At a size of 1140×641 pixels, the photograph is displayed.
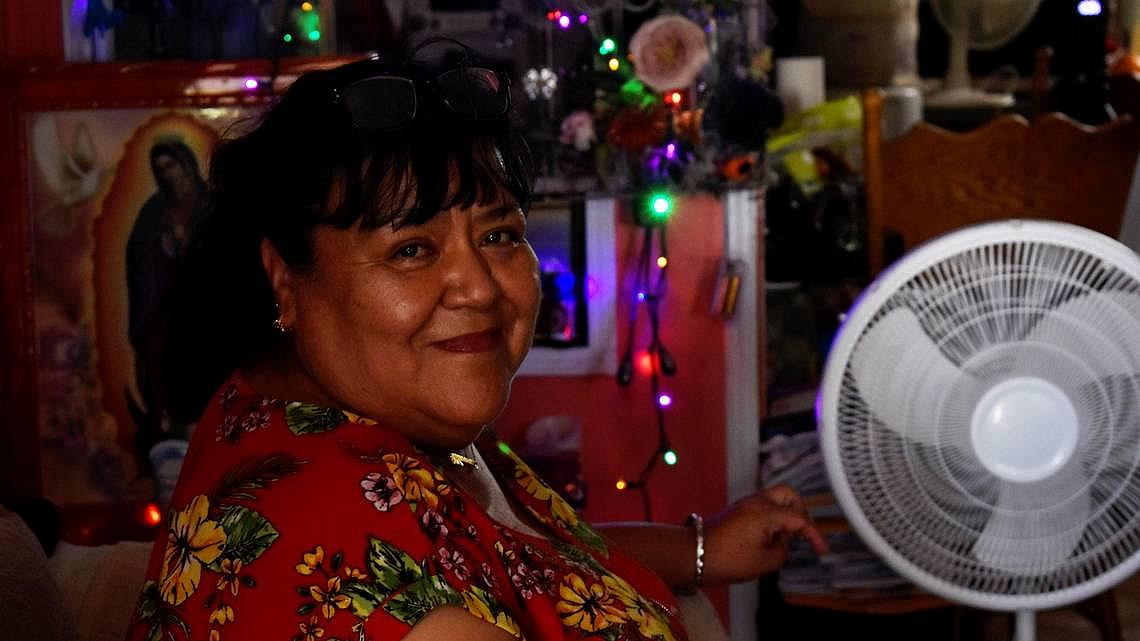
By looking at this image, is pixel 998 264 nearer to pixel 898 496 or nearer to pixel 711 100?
pixel 898 496

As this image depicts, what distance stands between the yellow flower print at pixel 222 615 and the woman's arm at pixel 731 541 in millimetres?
679

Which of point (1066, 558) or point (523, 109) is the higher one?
point (523, 109)

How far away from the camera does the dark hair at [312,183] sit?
1176 mm

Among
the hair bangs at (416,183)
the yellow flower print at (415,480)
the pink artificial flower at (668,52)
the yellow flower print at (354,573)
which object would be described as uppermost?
the pink artificial flower at (668,52)

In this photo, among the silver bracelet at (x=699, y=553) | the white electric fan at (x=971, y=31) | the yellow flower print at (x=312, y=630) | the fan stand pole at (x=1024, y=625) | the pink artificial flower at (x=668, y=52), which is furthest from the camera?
the white electric fan at (x=971, y=31)

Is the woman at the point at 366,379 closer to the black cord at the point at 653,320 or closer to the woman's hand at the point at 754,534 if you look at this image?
the woman's hand at the point at 754,534

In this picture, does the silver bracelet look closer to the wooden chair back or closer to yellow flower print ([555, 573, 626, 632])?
yellow flower print ([555, 573, 626, 632])

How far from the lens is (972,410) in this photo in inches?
58.7

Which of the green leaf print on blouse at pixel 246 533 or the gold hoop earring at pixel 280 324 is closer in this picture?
the green leaf print on blouse at pixel 246 533

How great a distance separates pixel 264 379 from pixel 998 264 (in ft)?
2.52

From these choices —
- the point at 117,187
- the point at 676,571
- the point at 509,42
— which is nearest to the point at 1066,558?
the point at 676,571

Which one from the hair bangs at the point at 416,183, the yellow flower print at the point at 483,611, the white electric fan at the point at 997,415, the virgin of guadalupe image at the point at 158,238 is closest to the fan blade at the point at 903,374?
the white electric fan at the point at 997,415

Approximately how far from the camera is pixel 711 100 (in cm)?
270

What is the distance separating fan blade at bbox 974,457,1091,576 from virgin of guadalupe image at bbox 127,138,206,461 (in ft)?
5.22
